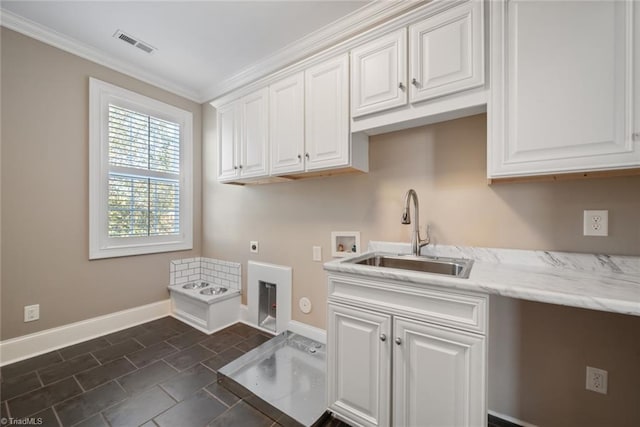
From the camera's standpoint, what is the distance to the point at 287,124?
2.02 m

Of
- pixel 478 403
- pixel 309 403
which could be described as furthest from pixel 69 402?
pixel 478 403

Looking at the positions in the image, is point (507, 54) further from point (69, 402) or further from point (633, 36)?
point (69, 402)

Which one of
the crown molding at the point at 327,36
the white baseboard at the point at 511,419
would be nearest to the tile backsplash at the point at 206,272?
the crown molding at the point at 327,36

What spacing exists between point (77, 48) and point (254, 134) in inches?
68.8

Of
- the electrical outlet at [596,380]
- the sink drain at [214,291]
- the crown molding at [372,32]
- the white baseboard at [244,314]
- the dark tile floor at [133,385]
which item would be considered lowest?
the dark tile floor at [133,385]

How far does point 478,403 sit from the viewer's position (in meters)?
1.05

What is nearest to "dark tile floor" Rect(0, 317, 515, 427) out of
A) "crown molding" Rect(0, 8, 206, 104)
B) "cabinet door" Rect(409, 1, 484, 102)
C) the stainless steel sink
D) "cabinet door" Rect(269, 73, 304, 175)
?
the stainless steel sink

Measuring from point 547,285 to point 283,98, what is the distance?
6.48ft

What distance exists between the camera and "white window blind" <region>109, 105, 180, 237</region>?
254 centimetres

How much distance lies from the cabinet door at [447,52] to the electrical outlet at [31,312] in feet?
10.6

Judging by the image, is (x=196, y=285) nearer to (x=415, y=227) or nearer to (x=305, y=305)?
(x=305, y=305)

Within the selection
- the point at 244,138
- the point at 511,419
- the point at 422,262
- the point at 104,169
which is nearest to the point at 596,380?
the point at 511,419

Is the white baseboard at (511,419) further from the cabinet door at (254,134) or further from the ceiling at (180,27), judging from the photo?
the ceiling at (180,27)

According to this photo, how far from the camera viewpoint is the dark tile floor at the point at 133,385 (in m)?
1.46
